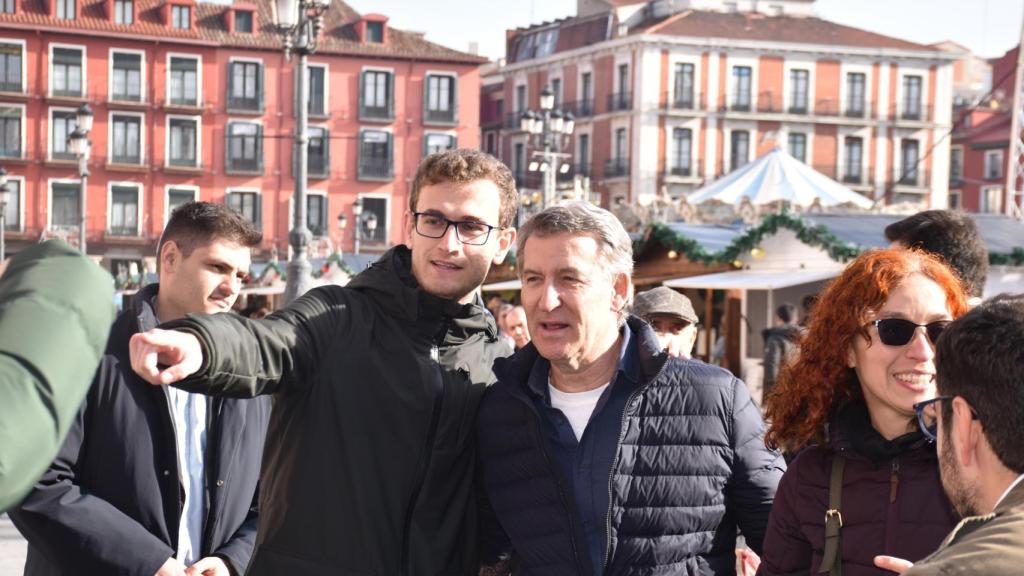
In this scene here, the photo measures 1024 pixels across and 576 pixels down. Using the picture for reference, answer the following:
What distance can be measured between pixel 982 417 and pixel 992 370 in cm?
8

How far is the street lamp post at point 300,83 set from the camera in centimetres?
1282

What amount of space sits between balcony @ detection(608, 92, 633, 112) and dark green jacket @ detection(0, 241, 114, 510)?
184 ft

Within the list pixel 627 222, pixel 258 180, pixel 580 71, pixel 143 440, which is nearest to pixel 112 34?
pixel 258 180

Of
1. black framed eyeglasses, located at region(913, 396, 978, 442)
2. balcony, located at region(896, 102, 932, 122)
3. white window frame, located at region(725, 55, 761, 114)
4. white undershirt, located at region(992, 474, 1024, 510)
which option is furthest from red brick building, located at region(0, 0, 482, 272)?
white undershirt, located at region(992, 474, 1024, 510)

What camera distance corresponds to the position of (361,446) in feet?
10.8

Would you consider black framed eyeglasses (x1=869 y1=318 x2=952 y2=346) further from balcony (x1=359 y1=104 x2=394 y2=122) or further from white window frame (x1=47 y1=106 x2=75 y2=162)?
balcony (x1=359 y1=104 x2=394 y2=122)

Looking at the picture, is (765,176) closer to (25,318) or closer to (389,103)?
(25,318)

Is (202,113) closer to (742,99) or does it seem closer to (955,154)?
(742,99)

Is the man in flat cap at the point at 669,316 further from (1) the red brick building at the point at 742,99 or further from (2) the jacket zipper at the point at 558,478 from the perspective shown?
(1) the red brick building at the point at 742,99

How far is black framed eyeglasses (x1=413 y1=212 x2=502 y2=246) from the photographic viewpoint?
349 cm

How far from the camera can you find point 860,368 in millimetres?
3232

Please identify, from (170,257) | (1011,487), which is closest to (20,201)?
(170,257)

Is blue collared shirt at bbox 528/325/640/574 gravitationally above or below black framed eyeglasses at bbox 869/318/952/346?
below

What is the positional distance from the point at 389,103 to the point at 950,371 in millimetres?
53359
